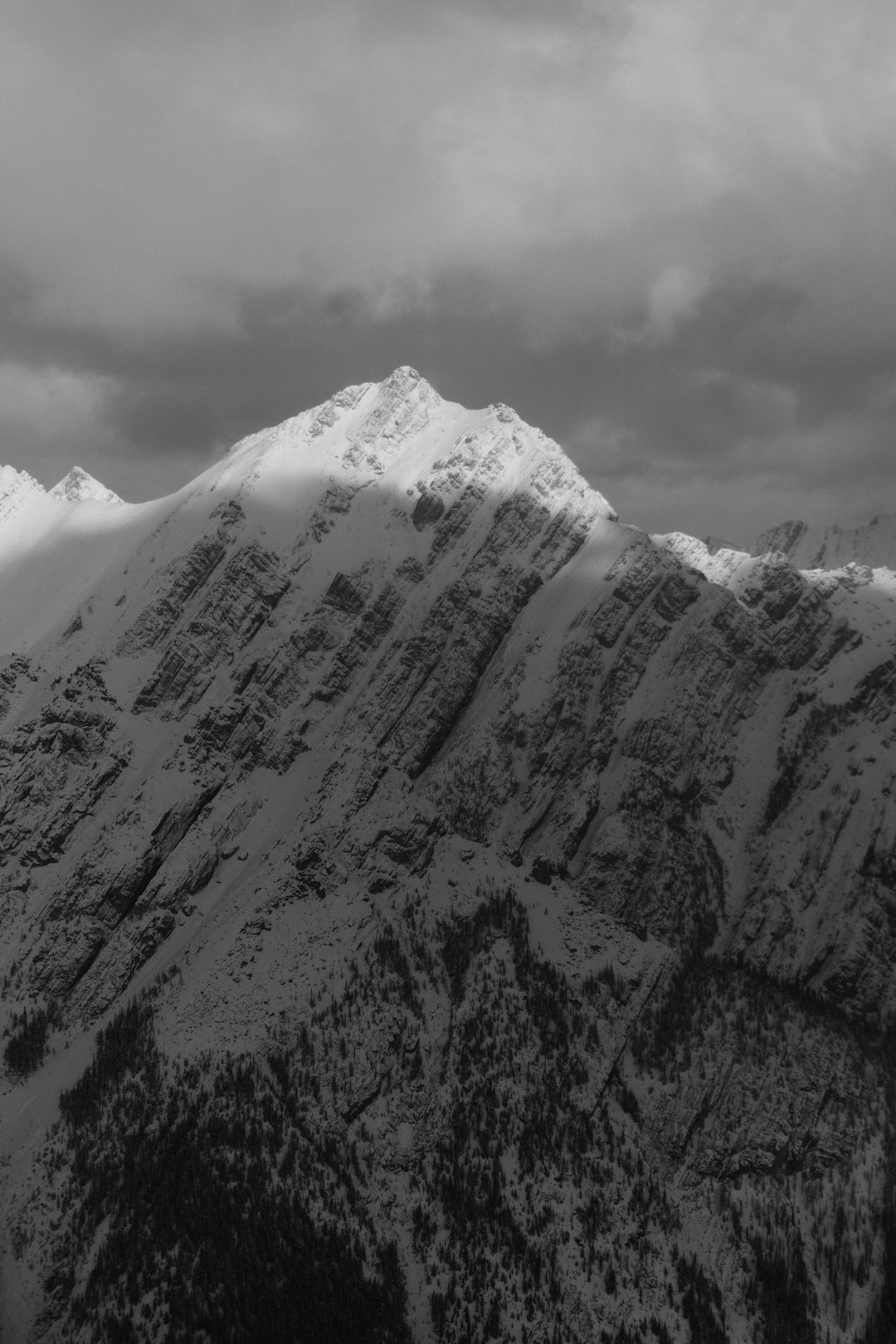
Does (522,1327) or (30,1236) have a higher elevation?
(522,1327)

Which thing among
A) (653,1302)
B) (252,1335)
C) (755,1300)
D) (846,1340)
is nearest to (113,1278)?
(252,1335)

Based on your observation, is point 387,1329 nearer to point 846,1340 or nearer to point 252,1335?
point 252,1335

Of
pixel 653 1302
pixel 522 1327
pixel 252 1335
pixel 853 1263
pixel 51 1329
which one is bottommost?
pixel 51 1329

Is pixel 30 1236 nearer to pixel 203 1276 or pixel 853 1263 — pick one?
pixel 203 1276

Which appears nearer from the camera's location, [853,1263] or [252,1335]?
[252,1335]

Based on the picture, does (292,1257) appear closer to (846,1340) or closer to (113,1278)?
(113,1278)

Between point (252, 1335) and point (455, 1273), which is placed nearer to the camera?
point (252, 1335)

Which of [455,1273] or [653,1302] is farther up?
[653,1302]

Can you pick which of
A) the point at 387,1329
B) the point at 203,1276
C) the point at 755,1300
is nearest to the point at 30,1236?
the point at 203,1276

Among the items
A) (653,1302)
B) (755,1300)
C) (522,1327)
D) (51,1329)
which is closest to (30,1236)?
(51,1329)
